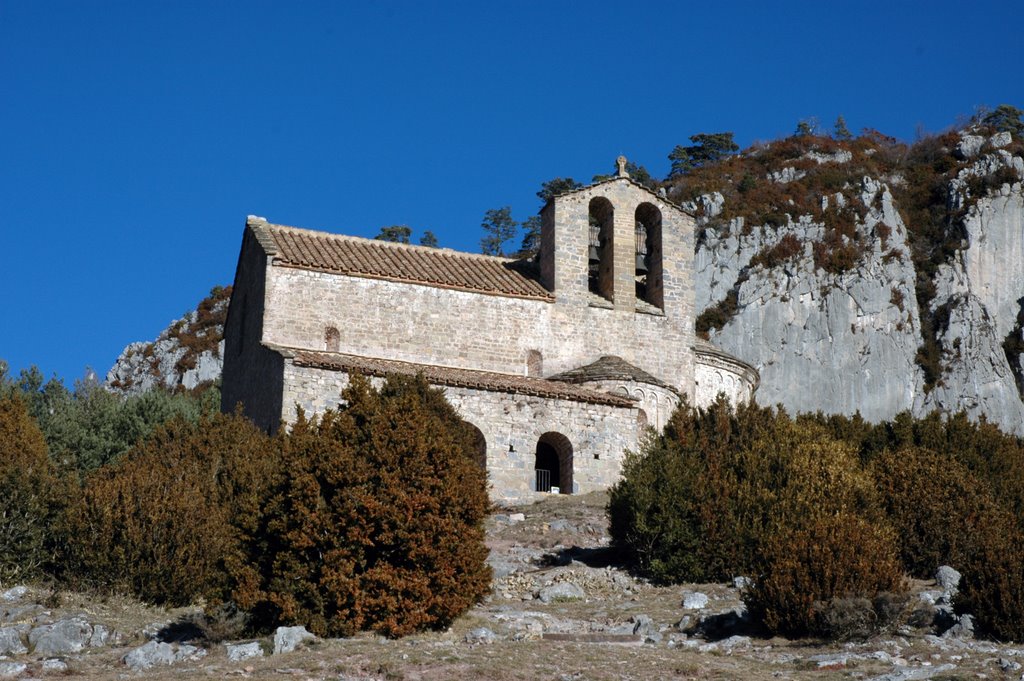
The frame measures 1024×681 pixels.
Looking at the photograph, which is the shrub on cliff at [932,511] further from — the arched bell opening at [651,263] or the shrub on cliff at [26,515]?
the shrub on cliff at [26,515]

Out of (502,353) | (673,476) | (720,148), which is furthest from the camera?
(720,148)

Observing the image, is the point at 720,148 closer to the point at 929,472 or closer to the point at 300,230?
the point at 300,230

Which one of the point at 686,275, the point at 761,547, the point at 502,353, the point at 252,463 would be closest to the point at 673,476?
the point at 761,547

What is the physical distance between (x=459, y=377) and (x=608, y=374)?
4513mm

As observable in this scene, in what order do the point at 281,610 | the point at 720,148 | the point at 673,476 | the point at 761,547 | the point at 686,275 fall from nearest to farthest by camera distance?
the point at 281,610 → the point at 761,547 → the point at 673,476 → the point at 686,275 → the point at 720,148

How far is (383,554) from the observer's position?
20391mm

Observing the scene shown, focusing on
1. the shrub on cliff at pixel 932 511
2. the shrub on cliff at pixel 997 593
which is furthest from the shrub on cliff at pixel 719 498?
the shrub on cliff at pixel 997 593

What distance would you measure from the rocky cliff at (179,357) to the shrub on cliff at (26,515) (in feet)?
123

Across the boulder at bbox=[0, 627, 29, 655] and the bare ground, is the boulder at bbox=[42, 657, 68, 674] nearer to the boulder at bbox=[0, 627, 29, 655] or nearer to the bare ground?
the bare ground

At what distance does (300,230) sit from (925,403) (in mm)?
33768

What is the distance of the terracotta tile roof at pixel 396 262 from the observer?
35906mm

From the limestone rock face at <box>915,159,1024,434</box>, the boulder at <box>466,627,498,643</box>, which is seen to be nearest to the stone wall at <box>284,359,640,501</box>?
the boulder at <box>466,627,498,643</box>

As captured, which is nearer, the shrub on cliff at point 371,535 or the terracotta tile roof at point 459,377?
the shrub on cliff at point 371,535

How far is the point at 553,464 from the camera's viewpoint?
115 feet
